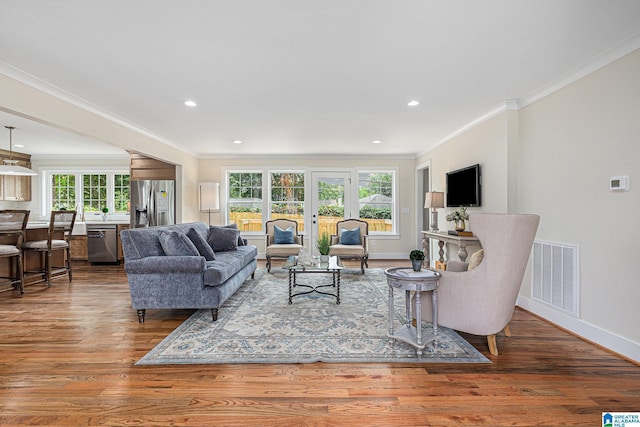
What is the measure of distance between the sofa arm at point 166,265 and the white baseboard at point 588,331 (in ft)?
11.3

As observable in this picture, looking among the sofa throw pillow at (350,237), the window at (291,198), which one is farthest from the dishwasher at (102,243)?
the sofa throw pillow at (350,237)

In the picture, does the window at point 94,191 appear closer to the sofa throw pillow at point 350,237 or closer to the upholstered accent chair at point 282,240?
the upholstered accent chair at point 282,240

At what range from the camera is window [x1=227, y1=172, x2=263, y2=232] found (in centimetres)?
715

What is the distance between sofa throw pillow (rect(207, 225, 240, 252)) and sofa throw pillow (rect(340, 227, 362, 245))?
77.6 inches

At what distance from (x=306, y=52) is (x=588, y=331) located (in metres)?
3.30

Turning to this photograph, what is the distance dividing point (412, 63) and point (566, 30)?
1033 mm

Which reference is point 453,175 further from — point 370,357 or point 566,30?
point 370,357

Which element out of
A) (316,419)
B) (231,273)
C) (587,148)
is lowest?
(316,419)

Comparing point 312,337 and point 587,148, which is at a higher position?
point 587,148

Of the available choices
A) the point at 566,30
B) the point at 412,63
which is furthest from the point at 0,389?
the point at 566,30

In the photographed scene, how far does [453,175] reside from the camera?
4898 millimetres

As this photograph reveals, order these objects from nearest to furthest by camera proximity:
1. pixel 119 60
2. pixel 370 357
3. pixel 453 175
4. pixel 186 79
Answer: pixel 370 357 → pixel 119 60 → pixel 186 79 → pixel 453 175

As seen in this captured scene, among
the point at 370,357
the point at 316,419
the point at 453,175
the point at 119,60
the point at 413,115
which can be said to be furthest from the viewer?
the point at 453,175

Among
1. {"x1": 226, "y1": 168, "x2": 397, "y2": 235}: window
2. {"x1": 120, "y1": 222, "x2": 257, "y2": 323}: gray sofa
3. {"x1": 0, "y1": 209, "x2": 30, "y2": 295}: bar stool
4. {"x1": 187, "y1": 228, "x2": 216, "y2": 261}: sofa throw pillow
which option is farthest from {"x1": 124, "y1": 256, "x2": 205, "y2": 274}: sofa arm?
{"x1": 226, "y1": 168, "x2": 397, "y2": 235}: window
